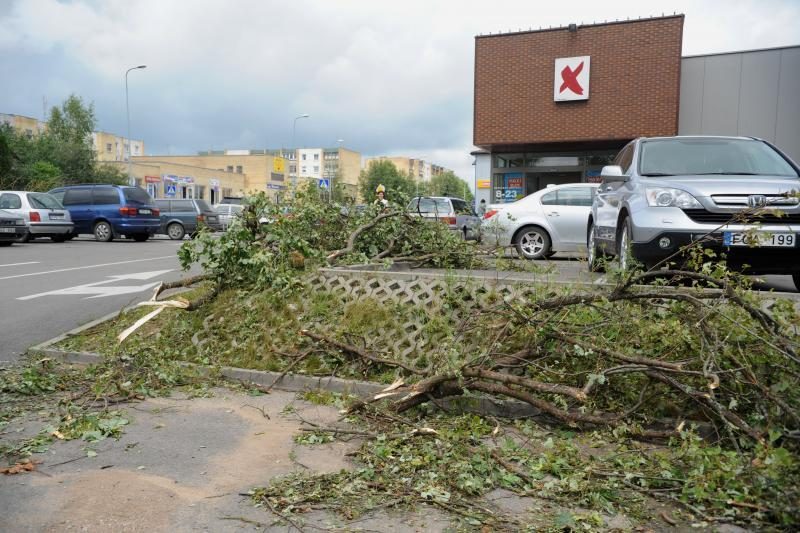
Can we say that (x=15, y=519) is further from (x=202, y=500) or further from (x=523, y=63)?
(x=523, y=63)

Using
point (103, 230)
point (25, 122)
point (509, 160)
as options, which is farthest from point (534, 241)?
point (25, 122)

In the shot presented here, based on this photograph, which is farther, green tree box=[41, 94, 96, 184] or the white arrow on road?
green tree box=[41, 94, 96, 184]

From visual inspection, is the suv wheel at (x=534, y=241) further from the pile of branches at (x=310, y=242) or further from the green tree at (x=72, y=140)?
the green tree at (x=72, y=140)

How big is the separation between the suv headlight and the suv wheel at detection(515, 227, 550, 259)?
6.95m

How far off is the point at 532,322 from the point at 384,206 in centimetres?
441

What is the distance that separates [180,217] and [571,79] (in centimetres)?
1752

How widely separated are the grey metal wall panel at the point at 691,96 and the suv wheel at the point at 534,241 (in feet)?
42.1

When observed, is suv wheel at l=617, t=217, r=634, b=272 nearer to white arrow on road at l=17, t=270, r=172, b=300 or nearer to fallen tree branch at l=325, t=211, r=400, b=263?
fallen tree branch at l=325, t=211, r=400, b=263

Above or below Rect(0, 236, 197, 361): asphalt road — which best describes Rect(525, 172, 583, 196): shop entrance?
above

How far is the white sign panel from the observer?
79.1 ft

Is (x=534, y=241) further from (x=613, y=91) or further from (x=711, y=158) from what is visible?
(x=613, y=91)

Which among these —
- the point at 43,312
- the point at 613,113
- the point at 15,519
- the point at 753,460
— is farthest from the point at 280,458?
the point at 613,113

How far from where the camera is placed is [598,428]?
4.29 metres

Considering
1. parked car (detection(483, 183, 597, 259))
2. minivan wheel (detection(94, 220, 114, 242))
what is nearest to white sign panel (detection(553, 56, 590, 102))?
parked car (detection(483, 183, 597, 259))
